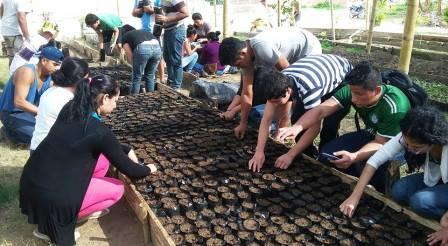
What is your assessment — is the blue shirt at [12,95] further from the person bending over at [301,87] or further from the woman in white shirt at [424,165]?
the woman in white shirt at [424,165]

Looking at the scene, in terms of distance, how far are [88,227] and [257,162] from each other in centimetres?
128

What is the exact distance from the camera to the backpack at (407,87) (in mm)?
2523

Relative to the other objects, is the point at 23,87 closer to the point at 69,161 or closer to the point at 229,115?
the point at 69,161

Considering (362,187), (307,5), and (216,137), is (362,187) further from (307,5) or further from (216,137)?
(307,5)

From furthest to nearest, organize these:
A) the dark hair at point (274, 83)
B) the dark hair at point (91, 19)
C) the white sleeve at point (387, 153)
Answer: the dark hair at point (91, 19) → the dark hair at point (274, 83) → the white sleeve at point (387, 153)

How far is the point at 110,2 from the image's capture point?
518 inches

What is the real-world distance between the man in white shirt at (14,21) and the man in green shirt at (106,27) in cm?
194

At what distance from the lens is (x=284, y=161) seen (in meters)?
2.82

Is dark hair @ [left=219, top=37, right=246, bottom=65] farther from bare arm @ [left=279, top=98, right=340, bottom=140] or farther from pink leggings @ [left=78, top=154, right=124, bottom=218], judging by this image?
pink leggings @ [left=78, top=154, right=124, bottom=218]

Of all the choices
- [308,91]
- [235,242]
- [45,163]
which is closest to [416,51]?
[308,91]

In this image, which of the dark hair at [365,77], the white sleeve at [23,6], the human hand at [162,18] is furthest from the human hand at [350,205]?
the white sleeve at [23,6]

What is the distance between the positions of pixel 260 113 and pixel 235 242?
1.98 metres

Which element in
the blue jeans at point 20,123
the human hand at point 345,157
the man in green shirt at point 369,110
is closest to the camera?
the man in green shirt at point 369,110

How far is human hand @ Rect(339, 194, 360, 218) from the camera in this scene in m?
2.27
